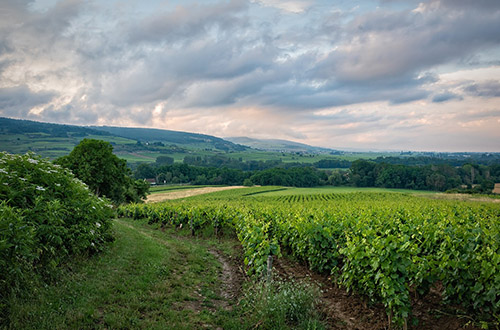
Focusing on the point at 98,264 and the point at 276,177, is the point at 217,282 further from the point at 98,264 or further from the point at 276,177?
the point at 276,177

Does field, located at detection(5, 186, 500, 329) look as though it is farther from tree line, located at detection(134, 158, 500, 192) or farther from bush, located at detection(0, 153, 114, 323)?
tree line, located at detection(134, 158, 500, 192)

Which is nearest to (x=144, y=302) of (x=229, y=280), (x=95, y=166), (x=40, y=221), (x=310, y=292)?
(x=40, y=221)

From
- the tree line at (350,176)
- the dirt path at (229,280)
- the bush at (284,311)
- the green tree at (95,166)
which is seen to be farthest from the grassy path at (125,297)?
the tree line at (350,176)

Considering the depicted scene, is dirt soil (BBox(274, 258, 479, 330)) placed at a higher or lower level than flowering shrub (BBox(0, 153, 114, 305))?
lower

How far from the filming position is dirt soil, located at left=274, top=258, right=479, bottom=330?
6328 millimetres

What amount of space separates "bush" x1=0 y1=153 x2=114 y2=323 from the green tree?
24680mm

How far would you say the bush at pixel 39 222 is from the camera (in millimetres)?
5871

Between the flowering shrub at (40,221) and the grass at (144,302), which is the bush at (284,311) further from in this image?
the flowering shrub at (40,221)

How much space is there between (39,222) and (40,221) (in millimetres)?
42

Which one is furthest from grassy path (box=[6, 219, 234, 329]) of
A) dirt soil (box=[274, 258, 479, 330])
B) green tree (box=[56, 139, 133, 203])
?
green tree (box=[56, 139, 133, 203])

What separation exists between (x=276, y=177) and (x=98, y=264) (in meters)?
96.5

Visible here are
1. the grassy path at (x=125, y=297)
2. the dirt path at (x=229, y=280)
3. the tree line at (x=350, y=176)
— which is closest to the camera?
the grassy path at (x=125, y=297)

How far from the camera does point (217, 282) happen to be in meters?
10.0

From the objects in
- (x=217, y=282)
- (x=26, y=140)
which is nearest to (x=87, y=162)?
(x=217, y=282)
